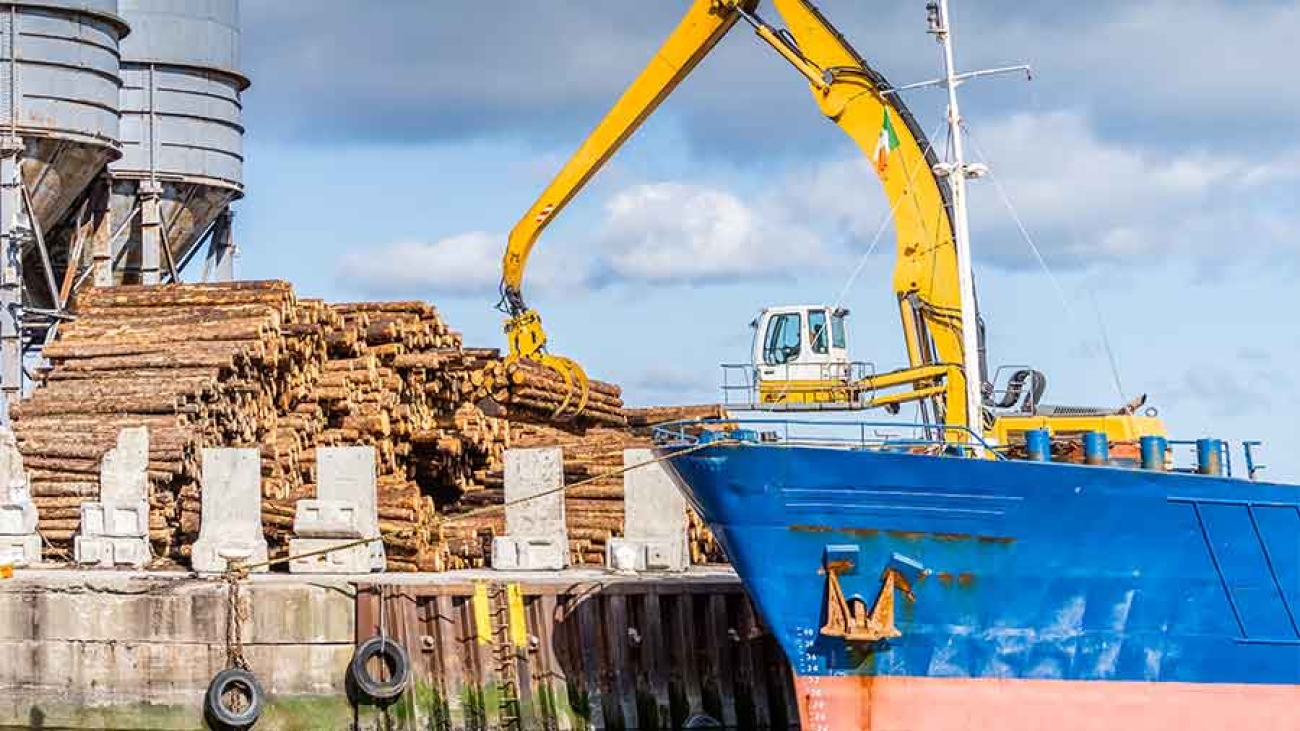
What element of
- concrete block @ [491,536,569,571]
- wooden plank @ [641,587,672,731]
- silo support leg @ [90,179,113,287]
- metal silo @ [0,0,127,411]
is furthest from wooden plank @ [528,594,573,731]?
silo support leg @ [90,179,113,287]

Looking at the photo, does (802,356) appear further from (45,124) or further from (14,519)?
(45,124)

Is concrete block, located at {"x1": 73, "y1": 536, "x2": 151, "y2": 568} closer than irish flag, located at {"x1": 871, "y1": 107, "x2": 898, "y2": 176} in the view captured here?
No

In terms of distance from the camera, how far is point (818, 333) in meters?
26.1

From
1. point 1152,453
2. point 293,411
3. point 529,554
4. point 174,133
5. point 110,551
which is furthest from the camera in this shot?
point 174,133

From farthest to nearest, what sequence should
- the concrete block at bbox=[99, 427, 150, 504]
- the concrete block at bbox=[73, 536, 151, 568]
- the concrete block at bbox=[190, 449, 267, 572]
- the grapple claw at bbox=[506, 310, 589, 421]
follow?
the grapple claw at bbox=[506, 310, 589, 421]
the concrete block at bbox=[99, 427, 150, 504]
the concrete block at bbox=[73, 536, 151, 568]
the concrete block at bbox=[190, 449, 267, 572]

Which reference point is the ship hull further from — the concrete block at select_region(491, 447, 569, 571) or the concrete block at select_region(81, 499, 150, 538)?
the concrete block at select_region(81, 499, 150, 538)

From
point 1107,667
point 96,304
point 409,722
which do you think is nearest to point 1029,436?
point 1107,667

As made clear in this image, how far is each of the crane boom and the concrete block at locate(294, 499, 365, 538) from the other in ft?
25.5

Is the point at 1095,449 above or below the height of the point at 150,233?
below

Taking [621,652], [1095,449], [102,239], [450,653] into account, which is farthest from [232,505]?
[102,239]

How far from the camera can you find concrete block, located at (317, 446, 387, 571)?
87.5 feet

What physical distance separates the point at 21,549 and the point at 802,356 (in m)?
11.6

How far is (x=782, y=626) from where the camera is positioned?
21.4 m

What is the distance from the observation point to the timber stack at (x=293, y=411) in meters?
29.1
